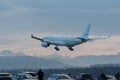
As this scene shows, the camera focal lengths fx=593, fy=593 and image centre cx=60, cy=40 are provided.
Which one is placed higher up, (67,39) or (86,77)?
(67,39)

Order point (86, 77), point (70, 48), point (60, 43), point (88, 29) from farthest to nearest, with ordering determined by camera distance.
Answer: point (88, 29)
point (60, 43)
point (70, 48)
point (86, 77)

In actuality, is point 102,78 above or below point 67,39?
below

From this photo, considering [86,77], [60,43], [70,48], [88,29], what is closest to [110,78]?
[86,77]

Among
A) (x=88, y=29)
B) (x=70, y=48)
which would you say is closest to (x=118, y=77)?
(x=70, y=48)

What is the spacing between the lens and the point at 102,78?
7262 centimetres

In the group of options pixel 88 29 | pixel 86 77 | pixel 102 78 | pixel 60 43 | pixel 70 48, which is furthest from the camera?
pixel 88 29

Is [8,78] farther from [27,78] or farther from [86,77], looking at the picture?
[86,77]

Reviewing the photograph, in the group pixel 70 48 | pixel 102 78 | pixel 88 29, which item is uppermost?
pixel 88 29

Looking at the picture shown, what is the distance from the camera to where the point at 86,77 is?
77.8m

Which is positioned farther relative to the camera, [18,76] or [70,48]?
[70,48]

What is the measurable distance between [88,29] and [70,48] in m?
20.7

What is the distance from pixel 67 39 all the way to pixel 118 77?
196ft

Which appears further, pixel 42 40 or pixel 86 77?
pixel 42 40

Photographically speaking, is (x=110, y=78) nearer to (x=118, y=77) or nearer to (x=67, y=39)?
(x=118, y=77)
